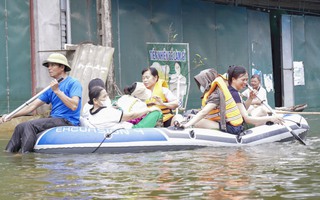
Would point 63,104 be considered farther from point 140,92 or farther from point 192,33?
point 192,33


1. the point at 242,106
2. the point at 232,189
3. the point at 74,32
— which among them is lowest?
the point at 232,189

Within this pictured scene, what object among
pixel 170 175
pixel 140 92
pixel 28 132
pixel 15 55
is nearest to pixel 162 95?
pixel 140 92

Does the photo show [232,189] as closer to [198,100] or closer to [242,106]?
[242,106]

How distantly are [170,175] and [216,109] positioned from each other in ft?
10.8

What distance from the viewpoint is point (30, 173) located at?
8.28 meters

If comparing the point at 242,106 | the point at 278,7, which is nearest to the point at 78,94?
the point at 242,106

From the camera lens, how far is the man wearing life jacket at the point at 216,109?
423 inches

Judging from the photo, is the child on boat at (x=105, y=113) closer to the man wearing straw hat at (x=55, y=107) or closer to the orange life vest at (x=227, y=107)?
the man wearing straw hat at (x=55, y=107)

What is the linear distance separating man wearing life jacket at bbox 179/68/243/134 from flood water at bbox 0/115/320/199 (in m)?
0.46

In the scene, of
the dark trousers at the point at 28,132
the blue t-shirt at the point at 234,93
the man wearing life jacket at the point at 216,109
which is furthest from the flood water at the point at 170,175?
the blue t-shirt at the point at 234,93

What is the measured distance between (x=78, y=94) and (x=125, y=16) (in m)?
7.38

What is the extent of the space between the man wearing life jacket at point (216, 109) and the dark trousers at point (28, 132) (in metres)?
1.77

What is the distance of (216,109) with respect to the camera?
11.0 m

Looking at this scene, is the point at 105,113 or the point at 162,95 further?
the point at 162,95
